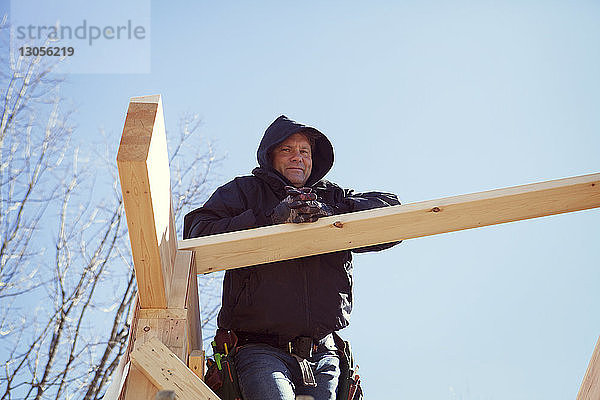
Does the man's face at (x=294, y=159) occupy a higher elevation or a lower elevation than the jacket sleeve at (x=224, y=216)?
higher

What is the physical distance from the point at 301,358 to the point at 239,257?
46cm

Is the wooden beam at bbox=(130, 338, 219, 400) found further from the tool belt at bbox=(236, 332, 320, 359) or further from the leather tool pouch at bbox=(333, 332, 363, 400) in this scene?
the leather tool pouch at bbox=(333, 332, 363, 400)

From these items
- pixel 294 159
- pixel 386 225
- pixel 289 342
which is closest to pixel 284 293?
pixel 289 342

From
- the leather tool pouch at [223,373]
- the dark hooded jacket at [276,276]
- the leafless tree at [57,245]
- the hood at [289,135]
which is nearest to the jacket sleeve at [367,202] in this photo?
the dark hooded jacket at [276,276]

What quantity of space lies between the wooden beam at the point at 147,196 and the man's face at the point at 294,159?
914 mm

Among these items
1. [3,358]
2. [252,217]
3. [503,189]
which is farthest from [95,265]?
[503,189]

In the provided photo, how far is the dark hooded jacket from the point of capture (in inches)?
114

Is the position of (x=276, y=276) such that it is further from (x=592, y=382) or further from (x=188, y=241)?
(x=592, y=382)

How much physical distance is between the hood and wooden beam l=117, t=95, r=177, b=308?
909 mm

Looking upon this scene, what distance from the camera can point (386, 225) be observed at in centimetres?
271

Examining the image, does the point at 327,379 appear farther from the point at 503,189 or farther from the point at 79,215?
the point at 79,215

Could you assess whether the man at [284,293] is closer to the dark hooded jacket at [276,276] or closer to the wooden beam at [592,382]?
the dark hooded jacket at [276,276]

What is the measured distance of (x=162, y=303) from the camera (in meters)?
2.45

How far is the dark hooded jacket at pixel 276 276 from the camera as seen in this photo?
2904 mm
